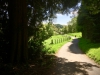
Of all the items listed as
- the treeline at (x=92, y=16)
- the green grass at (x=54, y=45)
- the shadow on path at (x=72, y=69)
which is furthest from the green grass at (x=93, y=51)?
the green grass at (x=54, y=45)

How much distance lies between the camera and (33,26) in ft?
45.1

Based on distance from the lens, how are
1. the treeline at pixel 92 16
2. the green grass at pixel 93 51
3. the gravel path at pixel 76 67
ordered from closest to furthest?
1. the gravel path at pixel 76 67
2. the treeline at pixel 92 16
3. the green grass at pixel 93 51

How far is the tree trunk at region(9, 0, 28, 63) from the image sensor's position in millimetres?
10094

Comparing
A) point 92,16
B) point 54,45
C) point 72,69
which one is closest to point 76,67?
point 72,69

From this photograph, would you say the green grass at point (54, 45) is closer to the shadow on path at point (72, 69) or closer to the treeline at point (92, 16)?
the treeline at point (92, 16)

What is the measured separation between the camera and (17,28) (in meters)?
10.0

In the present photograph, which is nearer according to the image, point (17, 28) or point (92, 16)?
point (17, 28)

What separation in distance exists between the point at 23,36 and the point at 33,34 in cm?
337

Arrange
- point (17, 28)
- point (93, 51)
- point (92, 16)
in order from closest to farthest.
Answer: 1. point (17, 28)
2. point (93, 51)
3. point (92, 16)

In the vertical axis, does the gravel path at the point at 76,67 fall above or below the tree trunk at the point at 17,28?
below

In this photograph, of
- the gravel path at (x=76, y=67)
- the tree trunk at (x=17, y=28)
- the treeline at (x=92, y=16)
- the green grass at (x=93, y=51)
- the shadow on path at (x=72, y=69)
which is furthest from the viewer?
the green grass at (x=93, y=51)

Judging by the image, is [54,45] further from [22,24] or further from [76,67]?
[22,24]

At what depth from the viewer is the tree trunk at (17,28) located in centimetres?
1009

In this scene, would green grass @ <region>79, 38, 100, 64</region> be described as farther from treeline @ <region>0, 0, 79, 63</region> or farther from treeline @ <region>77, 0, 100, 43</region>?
treeline @ <region>0, 0, 79, 63</region>
